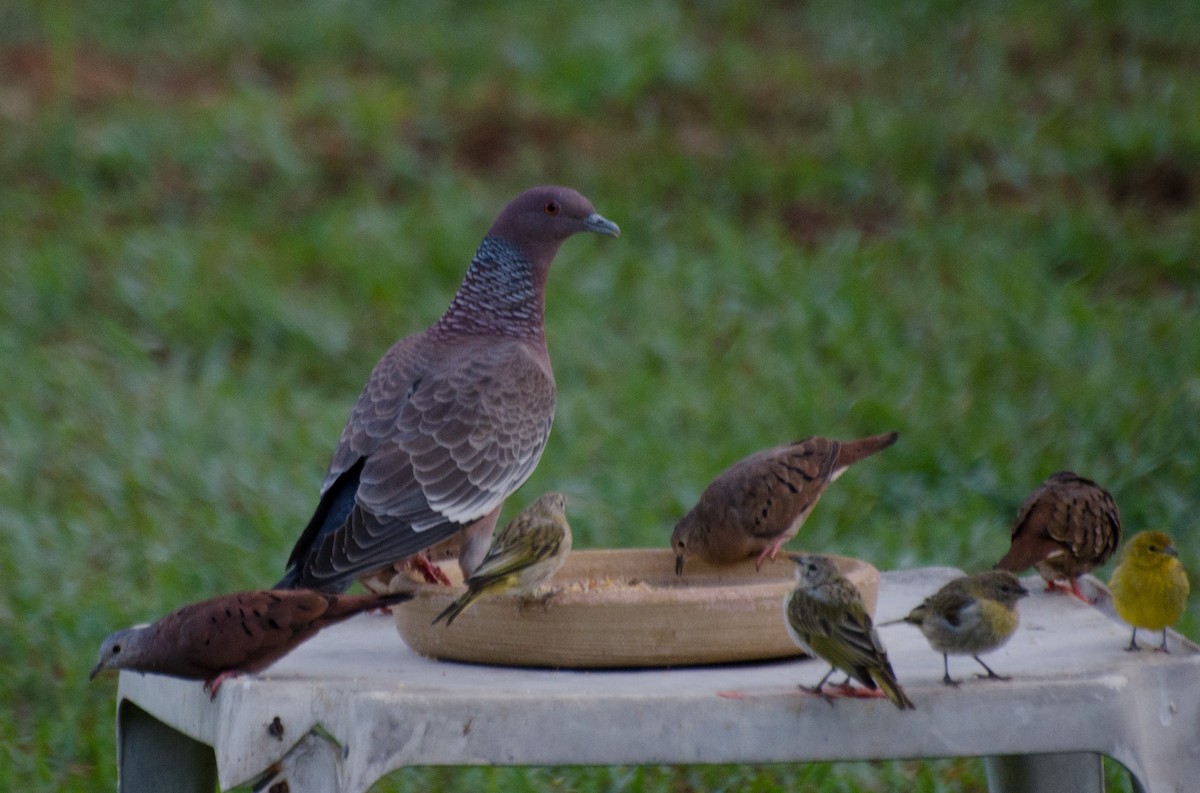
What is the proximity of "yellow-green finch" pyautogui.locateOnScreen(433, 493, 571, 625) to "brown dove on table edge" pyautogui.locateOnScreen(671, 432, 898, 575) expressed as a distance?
54 centimetres

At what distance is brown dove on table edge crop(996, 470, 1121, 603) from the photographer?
3.75m

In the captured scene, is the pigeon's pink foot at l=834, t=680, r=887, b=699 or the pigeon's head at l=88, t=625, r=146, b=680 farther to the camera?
the pigeon's head at l=88, t=625, r=146, b=680

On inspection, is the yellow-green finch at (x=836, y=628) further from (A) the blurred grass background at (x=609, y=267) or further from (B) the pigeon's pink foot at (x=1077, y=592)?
(A) the blurred grass background at (x=609, y=267)

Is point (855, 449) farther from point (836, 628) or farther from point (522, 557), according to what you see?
point (836, 628)

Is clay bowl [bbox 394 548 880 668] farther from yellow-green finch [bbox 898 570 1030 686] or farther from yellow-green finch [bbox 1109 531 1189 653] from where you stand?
yellow-green finch [bbox 1109 531 1189 653]

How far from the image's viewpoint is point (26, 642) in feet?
17.1

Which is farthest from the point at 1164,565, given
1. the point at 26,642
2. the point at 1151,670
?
the point at 26,642

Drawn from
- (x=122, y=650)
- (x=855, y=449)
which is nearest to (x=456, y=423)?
(x=855, y=449)

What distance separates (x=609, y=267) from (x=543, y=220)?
3.94 meters

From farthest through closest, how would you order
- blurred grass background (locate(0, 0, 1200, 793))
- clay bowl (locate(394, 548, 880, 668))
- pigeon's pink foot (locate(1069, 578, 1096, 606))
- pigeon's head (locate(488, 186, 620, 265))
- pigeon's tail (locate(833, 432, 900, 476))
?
blurred grass background (locate(0, 0, 1200, 793)) → pigeon's head (locate(488, 186, 620, 265)) → pigeon's tail (locate(833, 432, 900, 476)) → pigeon's pink foot (locate(1069, 578, 1096, 606)) → clay bowl (locate(394, 548, 880, 668))

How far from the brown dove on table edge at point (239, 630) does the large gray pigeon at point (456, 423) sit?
605 mm

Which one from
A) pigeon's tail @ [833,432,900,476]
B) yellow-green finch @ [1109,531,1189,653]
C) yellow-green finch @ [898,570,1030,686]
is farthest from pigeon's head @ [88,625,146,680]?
yellow-green finch @ [1109,531,1189,653]

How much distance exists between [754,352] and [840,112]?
3.40m

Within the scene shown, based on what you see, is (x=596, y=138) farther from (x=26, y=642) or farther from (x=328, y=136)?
(x=26, y=642)
